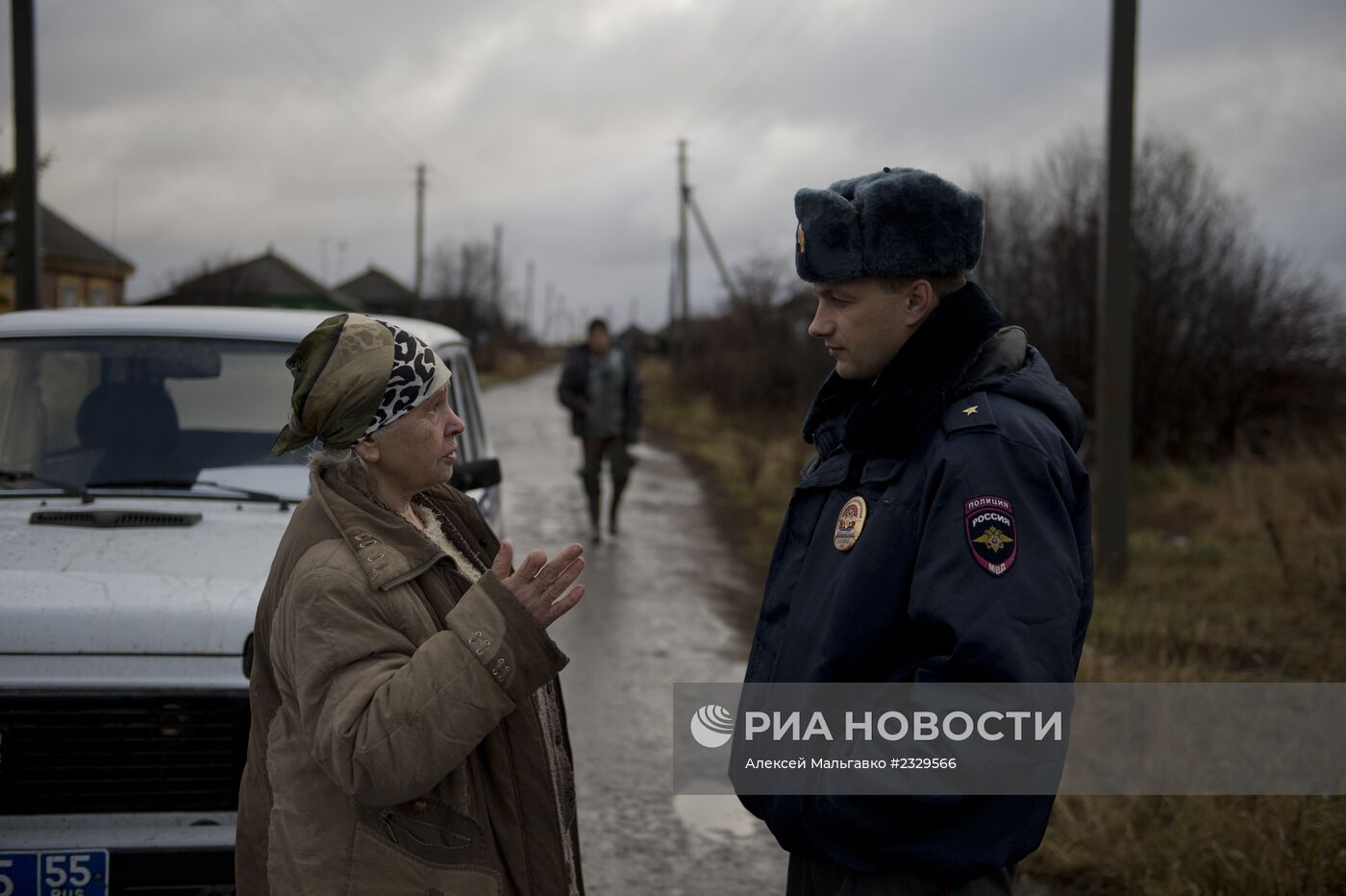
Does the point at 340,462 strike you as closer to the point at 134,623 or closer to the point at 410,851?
the point at 410,851

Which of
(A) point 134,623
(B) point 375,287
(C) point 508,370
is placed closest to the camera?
(A) point 134,623

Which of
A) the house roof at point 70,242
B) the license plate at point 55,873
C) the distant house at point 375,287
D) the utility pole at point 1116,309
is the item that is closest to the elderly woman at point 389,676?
the license plate at point 55,873

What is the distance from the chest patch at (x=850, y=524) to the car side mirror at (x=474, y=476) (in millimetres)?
2074

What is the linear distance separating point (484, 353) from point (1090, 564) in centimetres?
6405

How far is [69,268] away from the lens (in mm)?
27625

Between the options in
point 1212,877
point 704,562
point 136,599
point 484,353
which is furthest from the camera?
point 484,353

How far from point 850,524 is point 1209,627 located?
19.4 ft

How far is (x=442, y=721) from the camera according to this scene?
1.83 metres

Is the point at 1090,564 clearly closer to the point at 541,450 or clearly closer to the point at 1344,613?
the point at 1344,613

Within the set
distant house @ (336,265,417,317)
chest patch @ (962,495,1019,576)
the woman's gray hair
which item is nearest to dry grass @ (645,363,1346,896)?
chest patch @ (962,495,1019,576)

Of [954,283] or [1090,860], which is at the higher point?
[954,283]

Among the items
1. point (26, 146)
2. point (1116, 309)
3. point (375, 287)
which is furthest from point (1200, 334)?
point (375, 287)

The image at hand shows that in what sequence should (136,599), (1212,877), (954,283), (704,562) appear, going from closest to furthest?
1. (954,283)
2. (136,599)
3. (1212,877)
4. (704,562)

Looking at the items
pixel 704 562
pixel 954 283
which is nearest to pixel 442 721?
pixel 954 283
